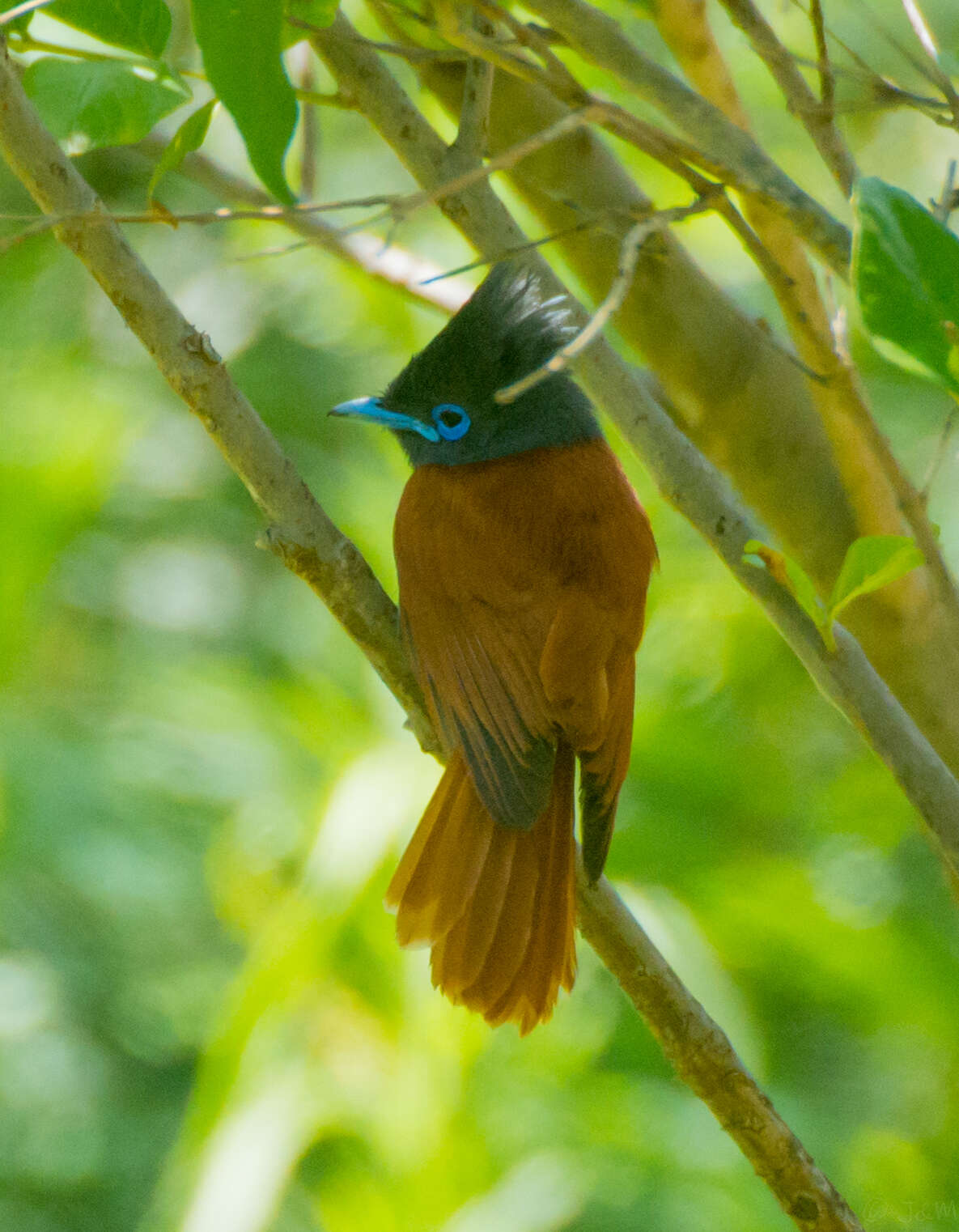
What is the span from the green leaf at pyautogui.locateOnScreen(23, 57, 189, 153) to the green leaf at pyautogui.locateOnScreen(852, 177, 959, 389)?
2.43 feet

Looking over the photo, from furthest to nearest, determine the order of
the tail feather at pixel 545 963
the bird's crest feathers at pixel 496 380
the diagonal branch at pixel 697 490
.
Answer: the bird's crest feathers at pixel 496 380 < the tail feather at pixel 545 963 < the diagonal branch at pixel 697 490

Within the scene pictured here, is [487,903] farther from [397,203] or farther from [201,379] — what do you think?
[397,203]

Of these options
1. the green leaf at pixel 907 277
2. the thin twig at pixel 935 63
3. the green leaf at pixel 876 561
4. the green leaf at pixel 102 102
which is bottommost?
the green leaf at pixel 876 561

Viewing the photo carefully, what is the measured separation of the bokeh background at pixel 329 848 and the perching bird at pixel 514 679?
0.60 meters

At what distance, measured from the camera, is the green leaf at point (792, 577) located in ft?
4.45

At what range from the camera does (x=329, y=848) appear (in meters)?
2.62

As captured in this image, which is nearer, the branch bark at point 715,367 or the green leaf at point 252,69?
the green leaf at point 252,69

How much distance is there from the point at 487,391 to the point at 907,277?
1.20 m

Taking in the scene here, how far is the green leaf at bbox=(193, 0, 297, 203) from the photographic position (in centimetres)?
109

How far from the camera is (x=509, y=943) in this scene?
1885 mm

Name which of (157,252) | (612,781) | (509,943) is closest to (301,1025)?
(509,943)

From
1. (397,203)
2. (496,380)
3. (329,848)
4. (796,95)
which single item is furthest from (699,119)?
(329,848)

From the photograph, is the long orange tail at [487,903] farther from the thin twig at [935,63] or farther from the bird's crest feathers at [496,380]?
the thin twig at [935,63]

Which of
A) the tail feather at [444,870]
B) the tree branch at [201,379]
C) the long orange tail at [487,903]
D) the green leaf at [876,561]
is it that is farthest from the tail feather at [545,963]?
the green leaf at [876,561]
